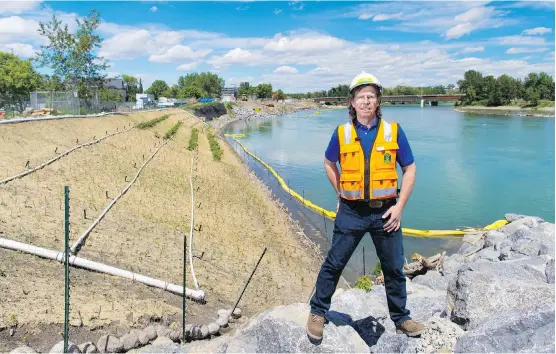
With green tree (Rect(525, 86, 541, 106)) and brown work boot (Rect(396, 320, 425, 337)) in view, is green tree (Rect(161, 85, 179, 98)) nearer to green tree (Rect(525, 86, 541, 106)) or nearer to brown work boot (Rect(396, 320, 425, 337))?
green tree (Rect(525, 86, 541, 106))

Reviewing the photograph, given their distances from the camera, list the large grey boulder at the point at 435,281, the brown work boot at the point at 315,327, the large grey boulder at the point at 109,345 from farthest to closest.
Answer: the large grey boulder at the point at 435,281
the large grey boulder at the point at 109,345
the brown work boot at the point at 315,327

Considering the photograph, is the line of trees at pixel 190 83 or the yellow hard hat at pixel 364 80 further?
the line of trees at pixel 190 83

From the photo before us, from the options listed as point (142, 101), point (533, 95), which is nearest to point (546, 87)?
point (533, 95)

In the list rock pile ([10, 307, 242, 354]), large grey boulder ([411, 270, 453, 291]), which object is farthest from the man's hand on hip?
large grey boulder ([411, 270, 453, 291])

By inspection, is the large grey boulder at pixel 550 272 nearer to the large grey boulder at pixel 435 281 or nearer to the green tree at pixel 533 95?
the large grey boulder at pixel 435 281

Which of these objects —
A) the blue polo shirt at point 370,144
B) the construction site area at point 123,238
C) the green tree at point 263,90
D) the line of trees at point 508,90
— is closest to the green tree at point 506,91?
the line of trees at point 508,90

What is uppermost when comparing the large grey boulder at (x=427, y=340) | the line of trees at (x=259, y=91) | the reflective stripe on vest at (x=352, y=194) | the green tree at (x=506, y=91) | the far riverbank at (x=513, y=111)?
the line of trees at (x=259, y=91)

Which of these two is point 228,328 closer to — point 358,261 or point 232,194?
point 358,261

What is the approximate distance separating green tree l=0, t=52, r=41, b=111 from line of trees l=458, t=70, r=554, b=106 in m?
129

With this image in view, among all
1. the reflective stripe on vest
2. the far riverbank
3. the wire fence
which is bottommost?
the reflective stripe on vest

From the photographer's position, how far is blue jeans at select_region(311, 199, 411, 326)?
14.7 ft

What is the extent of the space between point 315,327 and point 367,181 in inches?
66.8

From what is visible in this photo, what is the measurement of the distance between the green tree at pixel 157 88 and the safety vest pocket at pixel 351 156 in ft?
531

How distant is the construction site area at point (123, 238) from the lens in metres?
7.97
